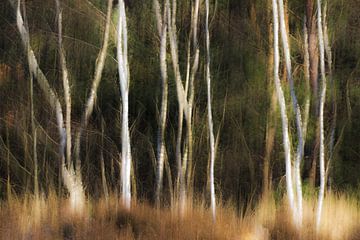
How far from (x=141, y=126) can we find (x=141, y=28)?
2.23 meters

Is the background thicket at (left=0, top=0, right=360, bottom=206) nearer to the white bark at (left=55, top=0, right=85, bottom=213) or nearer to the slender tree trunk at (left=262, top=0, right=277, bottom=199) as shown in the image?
the slender tree trunk at (left=262, top=0, right=277, bottom=199)

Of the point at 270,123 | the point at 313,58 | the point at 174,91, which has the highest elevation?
the point at 313,58

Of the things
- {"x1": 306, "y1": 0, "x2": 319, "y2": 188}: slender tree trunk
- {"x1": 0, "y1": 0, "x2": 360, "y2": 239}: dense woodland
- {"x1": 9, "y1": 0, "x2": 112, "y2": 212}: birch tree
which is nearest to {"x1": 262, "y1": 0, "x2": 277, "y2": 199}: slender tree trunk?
{"x1": 0, "y1": 0, "x2": 360, "y2": 239}: dense woodland

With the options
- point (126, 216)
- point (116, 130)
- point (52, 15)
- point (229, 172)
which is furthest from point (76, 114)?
point (126, 216)

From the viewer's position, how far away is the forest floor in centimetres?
734

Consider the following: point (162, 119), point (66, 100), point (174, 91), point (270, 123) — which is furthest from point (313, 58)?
point (66, 100)

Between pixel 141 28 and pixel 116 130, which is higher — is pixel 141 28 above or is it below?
above

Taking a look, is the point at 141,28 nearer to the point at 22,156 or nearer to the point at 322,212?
the point at 22,156

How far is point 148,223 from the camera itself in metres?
7.95

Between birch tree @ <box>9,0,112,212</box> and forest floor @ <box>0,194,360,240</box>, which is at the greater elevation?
birch tree @ <box>9,0,112,212</box>

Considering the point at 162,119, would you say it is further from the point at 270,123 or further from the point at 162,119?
the point at 270,123

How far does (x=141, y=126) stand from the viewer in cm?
1301

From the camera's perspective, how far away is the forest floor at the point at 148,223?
7344 millimetres

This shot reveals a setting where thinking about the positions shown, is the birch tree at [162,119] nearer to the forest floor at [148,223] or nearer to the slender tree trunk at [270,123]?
the forest floor at [148,223]
